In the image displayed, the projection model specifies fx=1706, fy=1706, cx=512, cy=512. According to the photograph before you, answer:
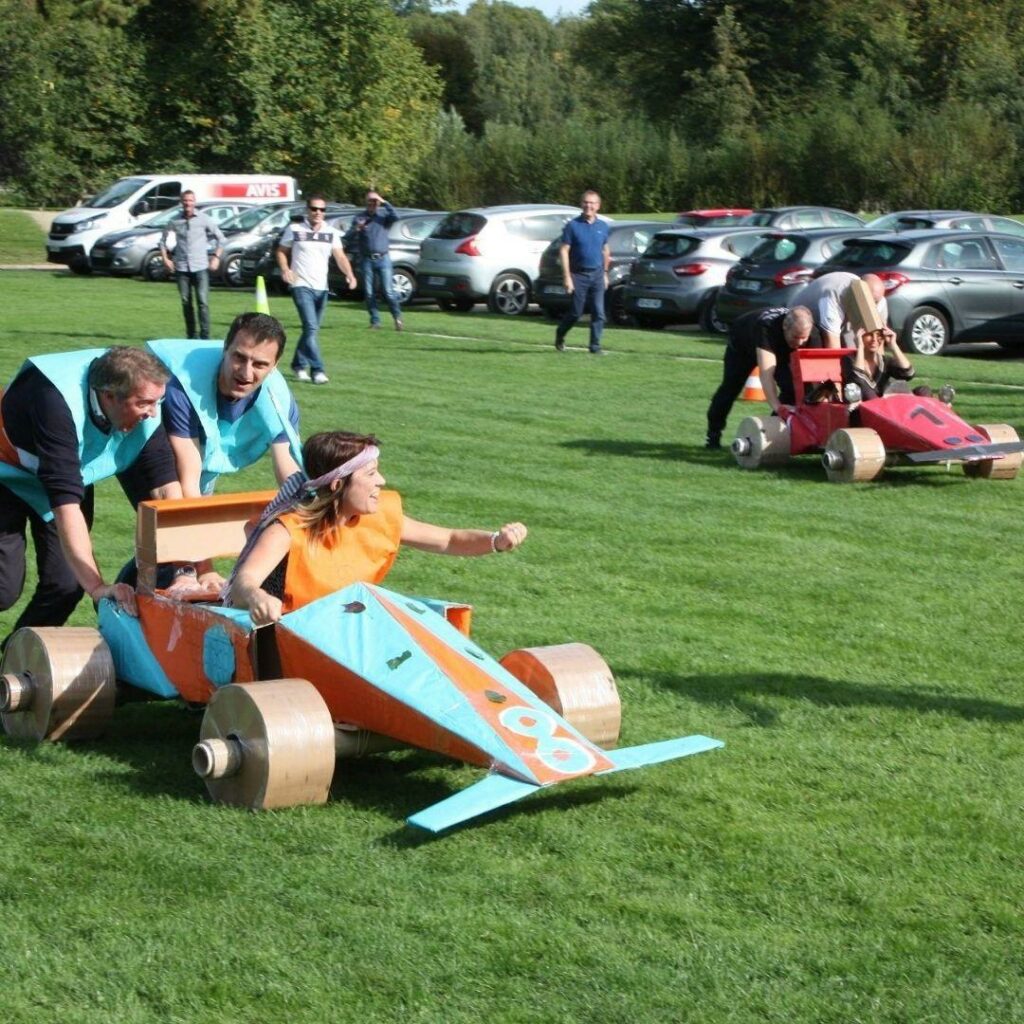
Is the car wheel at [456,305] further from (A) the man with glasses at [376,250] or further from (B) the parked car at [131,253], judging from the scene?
(B) the parked car at [131,253]

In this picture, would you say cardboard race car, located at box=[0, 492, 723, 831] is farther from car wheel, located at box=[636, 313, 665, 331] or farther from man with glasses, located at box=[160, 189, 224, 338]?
car wheel, located at box=[636, 313, 665, 331]

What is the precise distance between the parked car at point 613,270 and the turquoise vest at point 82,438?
740 inches

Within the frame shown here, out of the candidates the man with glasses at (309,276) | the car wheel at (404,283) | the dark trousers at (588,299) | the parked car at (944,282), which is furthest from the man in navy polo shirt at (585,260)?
the car wheel at (404,283)

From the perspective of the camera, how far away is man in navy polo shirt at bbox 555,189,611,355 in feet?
66.5

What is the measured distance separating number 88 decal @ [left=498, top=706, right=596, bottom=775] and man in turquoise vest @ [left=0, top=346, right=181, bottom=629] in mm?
1717

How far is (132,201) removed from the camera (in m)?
37.4

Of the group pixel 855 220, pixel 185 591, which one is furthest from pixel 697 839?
pixel 855 220

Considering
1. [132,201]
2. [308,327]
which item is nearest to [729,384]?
[308,327]

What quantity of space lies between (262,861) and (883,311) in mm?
9498

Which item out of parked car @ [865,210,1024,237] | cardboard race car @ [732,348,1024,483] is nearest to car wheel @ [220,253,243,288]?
parked car @ [865,210,1024,237]

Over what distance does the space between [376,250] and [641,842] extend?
19189mm

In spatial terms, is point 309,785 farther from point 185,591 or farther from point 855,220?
point 855,220

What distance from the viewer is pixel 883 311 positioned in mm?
13453

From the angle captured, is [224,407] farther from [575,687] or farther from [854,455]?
[854,455]
